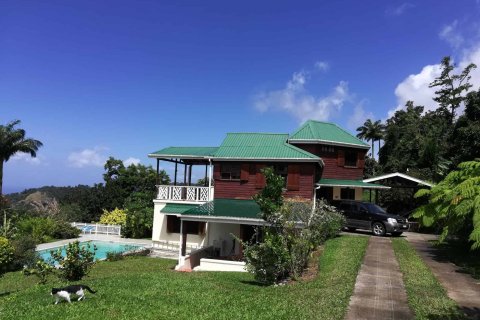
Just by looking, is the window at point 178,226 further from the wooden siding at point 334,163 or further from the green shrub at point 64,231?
the green shrub at point 64,231

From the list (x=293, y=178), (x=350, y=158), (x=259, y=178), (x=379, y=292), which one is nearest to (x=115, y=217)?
(x=259, y=178)

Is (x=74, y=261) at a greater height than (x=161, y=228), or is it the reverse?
(x=74, y=261)

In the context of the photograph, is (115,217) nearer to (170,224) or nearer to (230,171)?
(170,224)

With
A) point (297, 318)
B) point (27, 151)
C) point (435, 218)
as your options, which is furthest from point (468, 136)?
point (27, 151)

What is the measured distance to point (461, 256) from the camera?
54.8ft

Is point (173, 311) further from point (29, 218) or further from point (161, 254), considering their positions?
point (29, 218)

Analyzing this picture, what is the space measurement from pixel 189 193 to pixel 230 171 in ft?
9.97

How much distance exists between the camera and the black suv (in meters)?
23.1

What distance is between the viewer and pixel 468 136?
2362 centimetres

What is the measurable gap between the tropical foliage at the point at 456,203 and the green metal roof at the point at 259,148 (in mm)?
18543

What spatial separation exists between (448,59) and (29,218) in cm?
5062

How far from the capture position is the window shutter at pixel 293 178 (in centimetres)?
2459

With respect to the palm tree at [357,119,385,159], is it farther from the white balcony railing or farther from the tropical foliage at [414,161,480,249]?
the tropical foliage at [414,161,480,249]

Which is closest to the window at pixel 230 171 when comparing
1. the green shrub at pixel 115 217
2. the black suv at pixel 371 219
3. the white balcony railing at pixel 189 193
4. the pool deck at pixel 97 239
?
the white balcony railing at pixel 189 193
